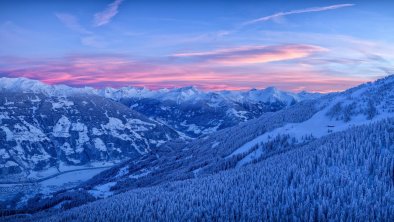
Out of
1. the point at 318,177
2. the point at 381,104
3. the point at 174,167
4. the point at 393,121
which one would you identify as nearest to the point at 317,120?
the point at 381,104

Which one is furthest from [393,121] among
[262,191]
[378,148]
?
[262,191]

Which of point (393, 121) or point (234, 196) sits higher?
point (393, 121)

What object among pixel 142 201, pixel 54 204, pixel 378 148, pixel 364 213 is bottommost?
pixel 54 204

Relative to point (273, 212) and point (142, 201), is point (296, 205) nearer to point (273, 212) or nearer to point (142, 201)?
point (273, 212)

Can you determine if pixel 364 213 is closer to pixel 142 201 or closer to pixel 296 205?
pixel 296 205

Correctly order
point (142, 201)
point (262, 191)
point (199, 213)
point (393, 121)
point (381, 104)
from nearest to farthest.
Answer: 1. point (199, 213)
2. point (262, 191)
3. point (142, 201)
4. point (393, 121)
5. point (381, 104)

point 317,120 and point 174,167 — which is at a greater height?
point 317,120

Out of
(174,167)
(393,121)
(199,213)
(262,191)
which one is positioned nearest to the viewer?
(199,213)

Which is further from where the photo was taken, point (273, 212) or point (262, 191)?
point (262, 191)

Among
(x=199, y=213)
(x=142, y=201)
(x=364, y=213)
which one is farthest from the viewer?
(x=142, y=201)
